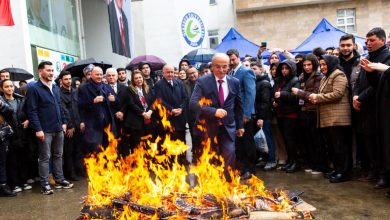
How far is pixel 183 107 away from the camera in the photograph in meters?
8.12

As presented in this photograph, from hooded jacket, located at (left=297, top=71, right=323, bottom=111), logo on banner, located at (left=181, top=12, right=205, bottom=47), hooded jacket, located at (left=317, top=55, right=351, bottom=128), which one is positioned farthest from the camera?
logo on banner, located at (left=181, top=12, right=205, bottom=47)

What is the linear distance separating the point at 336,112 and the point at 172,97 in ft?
10.4

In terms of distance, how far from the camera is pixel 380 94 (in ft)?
17.9

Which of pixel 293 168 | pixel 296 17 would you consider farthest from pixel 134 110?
pixel 296 17

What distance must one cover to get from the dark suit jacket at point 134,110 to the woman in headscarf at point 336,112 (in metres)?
3.31

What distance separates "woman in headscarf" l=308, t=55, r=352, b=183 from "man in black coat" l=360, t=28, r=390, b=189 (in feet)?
1.16

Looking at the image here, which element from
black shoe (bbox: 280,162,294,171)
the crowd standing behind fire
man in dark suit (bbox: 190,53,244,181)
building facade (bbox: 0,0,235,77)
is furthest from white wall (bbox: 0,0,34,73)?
black shoe (bbox: 280,162,294,171)

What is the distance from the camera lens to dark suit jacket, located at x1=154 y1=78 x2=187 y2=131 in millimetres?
7883

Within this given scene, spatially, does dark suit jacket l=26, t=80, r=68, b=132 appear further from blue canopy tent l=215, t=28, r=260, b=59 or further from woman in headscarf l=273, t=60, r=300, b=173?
blue canopy tent l=215, t=28, r=260, b=59

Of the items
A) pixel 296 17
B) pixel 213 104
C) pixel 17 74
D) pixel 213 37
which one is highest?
pixel 296 17

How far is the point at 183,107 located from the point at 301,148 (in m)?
2.52

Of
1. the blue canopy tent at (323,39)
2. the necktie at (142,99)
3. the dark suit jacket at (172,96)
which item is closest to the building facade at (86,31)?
the necktie at (142,99)

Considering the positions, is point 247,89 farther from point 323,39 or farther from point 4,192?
point 323,39

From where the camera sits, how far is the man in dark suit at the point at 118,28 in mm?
12266
